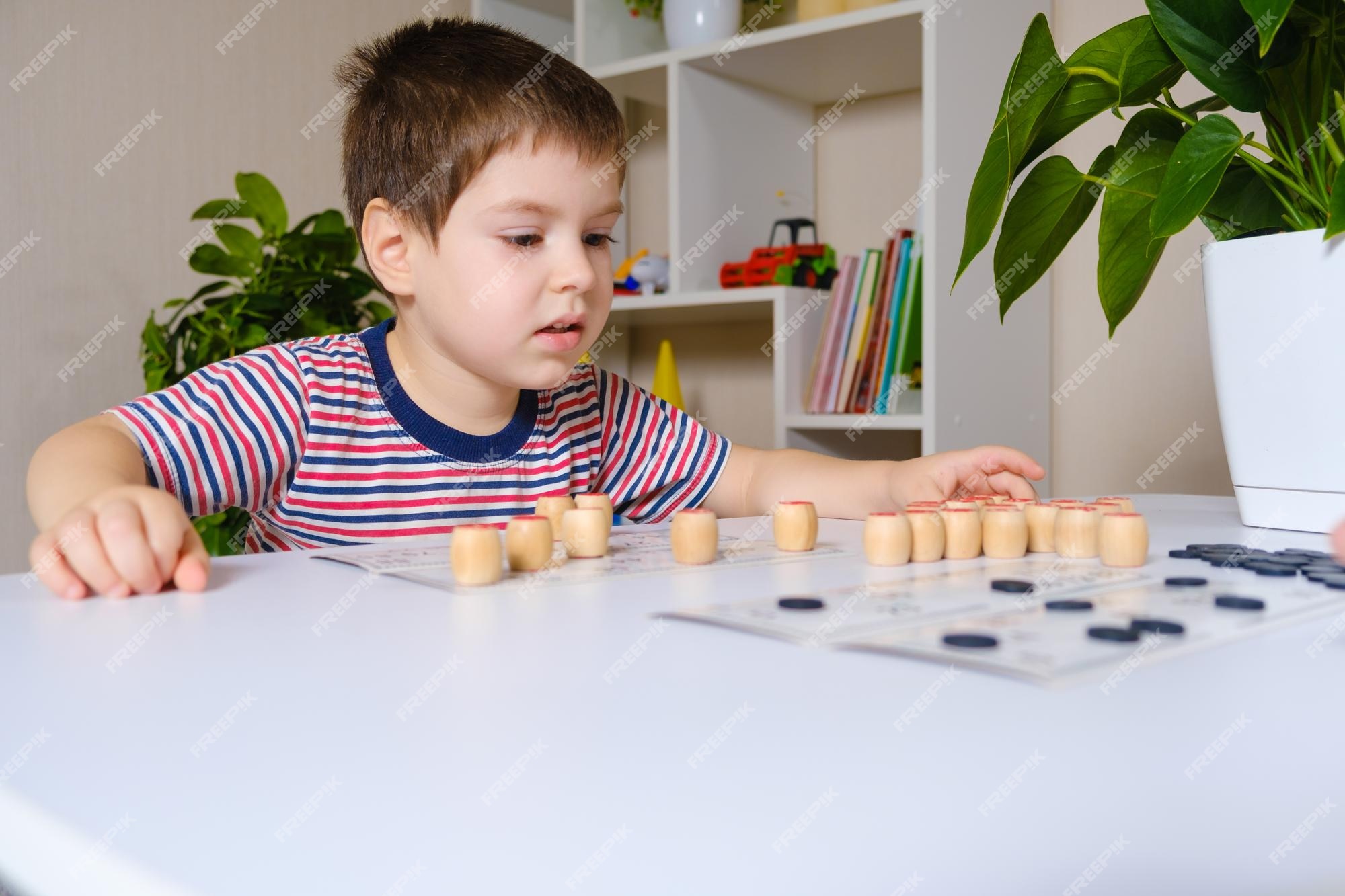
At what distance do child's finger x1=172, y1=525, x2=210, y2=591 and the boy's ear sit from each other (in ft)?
1.80

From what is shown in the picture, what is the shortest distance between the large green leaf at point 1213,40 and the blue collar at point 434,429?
67cm

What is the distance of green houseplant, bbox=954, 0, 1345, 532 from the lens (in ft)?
2.44

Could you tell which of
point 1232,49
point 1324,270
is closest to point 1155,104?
point 1232,49

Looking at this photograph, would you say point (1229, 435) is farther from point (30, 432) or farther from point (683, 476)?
point (30, 432)

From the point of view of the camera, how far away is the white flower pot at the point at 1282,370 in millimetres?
743

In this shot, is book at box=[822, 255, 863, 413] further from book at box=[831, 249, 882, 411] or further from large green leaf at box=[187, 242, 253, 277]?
large green leaf at box=[187, 242, 253, 277]

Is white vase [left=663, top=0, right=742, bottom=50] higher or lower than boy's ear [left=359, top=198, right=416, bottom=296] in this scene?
higher

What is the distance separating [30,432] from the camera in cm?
184

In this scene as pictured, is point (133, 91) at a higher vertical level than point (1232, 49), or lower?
higher

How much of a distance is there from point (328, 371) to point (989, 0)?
133 cm

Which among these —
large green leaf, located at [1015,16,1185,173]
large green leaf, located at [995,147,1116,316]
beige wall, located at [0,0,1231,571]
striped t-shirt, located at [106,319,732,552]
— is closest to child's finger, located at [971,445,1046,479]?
large green leaf, located at [995,147,1116,316]

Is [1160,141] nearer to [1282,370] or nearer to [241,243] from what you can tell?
[1282,370]

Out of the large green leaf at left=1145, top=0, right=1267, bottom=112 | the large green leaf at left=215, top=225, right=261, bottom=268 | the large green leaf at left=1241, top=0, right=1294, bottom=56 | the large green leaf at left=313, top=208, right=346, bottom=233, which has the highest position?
the large green leaf at left=313, top=208, right=346, bottom=233

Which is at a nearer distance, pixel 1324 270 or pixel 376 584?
pixel 376 584
